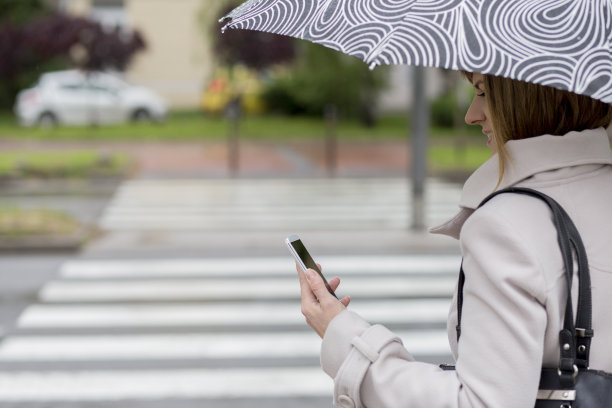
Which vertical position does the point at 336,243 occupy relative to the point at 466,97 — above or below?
below

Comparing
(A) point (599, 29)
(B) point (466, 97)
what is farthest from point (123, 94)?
(A) point (599, 29)

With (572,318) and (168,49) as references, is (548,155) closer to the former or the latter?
(572,318)

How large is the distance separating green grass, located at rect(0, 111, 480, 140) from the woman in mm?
22135

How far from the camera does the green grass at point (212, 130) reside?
24.0 m

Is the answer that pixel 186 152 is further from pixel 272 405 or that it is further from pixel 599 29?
pixel 599 29

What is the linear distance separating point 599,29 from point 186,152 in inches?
763

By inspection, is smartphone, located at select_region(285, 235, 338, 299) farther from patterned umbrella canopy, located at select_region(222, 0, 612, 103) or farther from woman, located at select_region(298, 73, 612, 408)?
patterned umbrella canopy, located at select_region(222, 0, 612, 103)

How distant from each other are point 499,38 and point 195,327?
542 cm

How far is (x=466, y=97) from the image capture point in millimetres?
19656

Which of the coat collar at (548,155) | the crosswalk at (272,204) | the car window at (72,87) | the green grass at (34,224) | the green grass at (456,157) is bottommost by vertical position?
the crosswalk at (272,204)

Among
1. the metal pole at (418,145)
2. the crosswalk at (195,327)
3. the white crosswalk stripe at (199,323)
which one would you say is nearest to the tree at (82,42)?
the white crosswalk stripe at (199,323)

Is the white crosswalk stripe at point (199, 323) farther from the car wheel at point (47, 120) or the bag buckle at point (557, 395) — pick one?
the car wheel at point (47, 120)

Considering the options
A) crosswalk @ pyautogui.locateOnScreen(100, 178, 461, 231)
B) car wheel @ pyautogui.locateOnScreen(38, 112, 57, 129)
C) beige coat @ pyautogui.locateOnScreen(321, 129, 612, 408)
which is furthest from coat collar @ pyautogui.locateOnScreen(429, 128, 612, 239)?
car wheel @ pyautogui.locateOnScreen(38, 112, 57, 129)

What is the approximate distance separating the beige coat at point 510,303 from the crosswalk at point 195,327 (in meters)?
3.60
